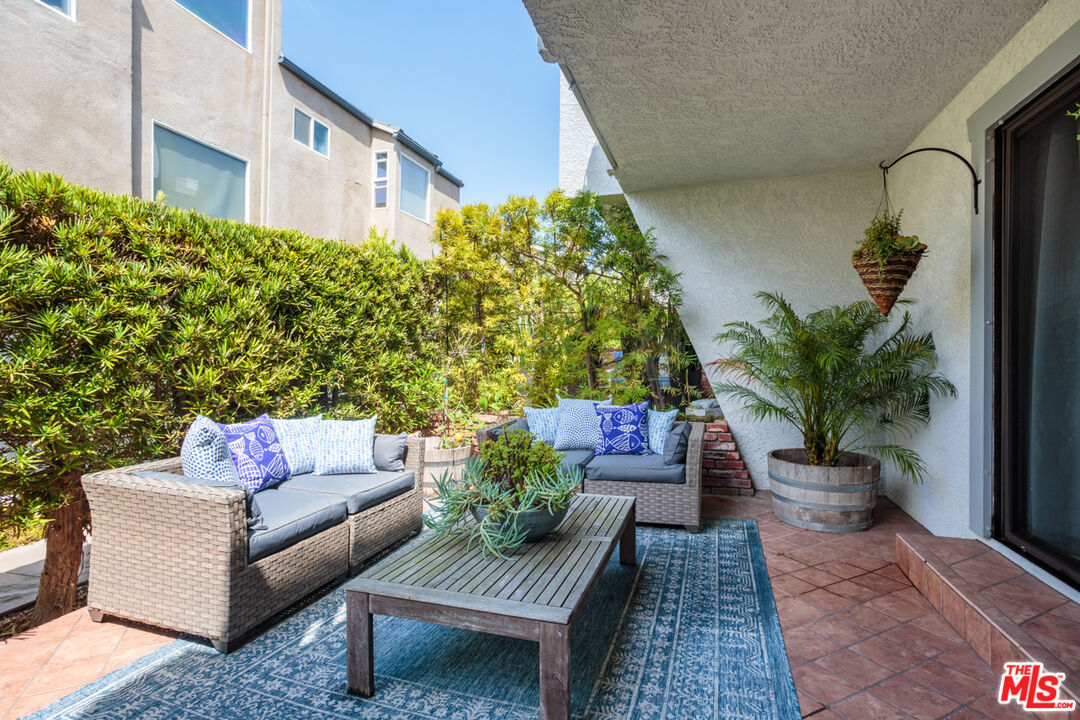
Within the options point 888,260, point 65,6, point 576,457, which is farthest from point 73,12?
point 888,260

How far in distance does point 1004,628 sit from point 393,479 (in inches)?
121

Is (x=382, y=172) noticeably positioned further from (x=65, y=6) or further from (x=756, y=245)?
(x=756, y=245)

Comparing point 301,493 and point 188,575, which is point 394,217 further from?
point 188,575

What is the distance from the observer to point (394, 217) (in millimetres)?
10891

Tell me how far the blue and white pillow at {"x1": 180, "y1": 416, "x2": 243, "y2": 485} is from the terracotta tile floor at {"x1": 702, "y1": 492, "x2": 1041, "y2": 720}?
270cm

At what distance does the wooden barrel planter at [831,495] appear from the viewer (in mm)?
3846

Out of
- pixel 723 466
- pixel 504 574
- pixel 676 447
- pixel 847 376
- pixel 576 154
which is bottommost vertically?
pixel 723 466

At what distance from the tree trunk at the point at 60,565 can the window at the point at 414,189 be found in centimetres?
919

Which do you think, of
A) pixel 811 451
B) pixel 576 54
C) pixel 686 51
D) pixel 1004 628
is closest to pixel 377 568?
pixel 1004 628

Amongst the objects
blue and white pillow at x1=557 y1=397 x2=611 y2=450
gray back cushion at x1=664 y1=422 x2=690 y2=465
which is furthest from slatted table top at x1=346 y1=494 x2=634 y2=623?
blue and white pillow at x1=557 y1=397 x2=611 y2=450

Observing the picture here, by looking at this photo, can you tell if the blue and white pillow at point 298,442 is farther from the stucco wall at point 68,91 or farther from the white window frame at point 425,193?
the white window frame at point 425,193

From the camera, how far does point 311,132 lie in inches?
356

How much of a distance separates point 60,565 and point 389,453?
178 centimetres

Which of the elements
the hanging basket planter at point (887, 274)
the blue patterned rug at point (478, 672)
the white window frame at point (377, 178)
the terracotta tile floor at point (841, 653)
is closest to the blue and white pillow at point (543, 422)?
the blue patterned rug at point (478, 672)
